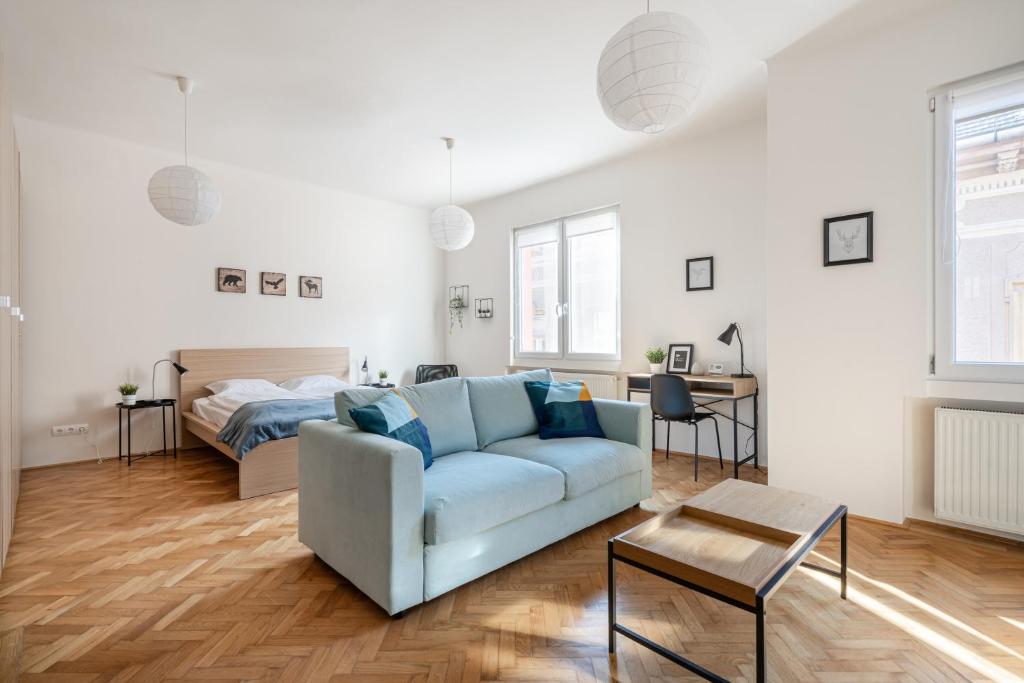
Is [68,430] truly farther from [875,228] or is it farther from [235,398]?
[875,228]

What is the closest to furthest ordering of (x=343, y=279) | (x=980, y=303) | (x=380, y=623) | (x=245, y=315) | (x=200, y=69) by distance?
(x=380, y=623) < (x=980, y=303) < (x=200, y=69) < (x=245, y=315) < (x=343, y=279)

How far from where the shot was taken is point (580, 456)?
2.55 meters

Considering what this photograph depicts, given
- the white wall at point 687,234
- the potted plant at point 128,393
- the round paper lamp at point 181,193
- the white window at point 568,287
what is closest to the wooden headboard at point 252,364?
the potted plant at point 128,393

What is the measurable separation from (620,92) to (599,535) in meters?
2.13

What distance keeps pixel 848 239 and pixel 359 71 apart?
3.18 meters

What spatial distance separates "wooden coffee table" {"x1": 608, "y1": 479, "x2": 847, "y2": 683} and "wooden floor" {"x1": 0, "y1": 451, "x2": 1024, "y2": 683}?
215 millimetres

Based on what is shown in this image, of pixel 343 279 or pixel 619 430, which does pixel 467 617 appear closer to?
pixel 619 430

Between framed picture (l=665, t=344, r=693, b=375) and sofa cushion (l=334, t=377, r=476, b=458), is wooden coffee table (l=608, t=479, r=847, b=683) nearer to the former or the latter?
sofa cushion (l=334, t=377, r=476, b=458)

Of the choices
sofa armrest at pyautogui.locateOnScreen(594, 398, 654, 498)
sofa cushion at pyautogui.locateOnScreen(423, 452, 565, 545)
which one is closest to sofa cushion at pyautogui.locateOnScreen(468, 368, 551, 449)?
sofa cushion at pyautogui.locateOnScreen(423, 452, 565, 545)

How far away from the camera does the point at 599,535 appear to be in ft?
8.60

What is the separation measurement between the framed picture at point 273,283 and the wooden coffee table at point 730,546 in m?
4.74

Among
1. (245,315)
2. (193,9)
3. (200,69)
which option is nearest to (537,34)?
(193,9)

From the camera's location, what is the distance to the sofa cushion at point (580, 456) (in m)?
2.44

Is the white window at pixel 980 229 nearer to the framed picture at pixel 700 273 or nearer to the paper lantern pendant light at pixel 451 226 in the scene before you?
the framed picture at pixel 700 273
